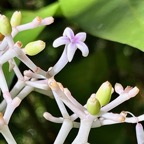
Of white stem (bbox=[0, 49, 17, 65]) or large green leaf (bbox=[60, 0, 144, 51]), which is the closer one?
white stem (bbox=[0, 49, 17, 65])

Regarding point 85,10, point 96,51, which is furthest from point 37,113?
point 85,10

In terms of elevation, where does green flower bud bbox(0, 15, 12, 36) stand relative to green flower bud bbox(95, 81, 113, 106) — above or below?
above

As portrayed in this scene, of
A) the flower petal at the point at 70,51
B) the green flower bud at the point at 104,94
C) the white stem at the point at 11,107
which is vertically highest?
the flower petal at the point at 70,51

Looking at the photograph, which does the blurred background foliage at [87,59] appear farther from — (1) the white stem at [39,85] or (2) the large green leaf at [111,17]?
(1) the white stem at [39,85]

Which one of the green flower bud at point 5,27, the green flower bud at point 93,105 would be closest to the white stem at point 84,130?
the green flower bud at point 93,105

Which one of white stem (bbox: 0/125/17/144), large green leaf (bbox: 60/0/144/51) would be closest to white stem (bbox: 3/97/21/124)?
white stem (bbox: 0/125/17/144)

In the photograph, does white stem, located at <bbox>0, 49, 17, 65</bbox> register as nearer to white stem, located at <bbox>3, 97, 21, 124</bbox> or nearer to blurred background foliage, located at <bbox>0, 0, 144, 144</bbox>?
white stem, located at <bbox>3, 97, 21, 124</bbox>
